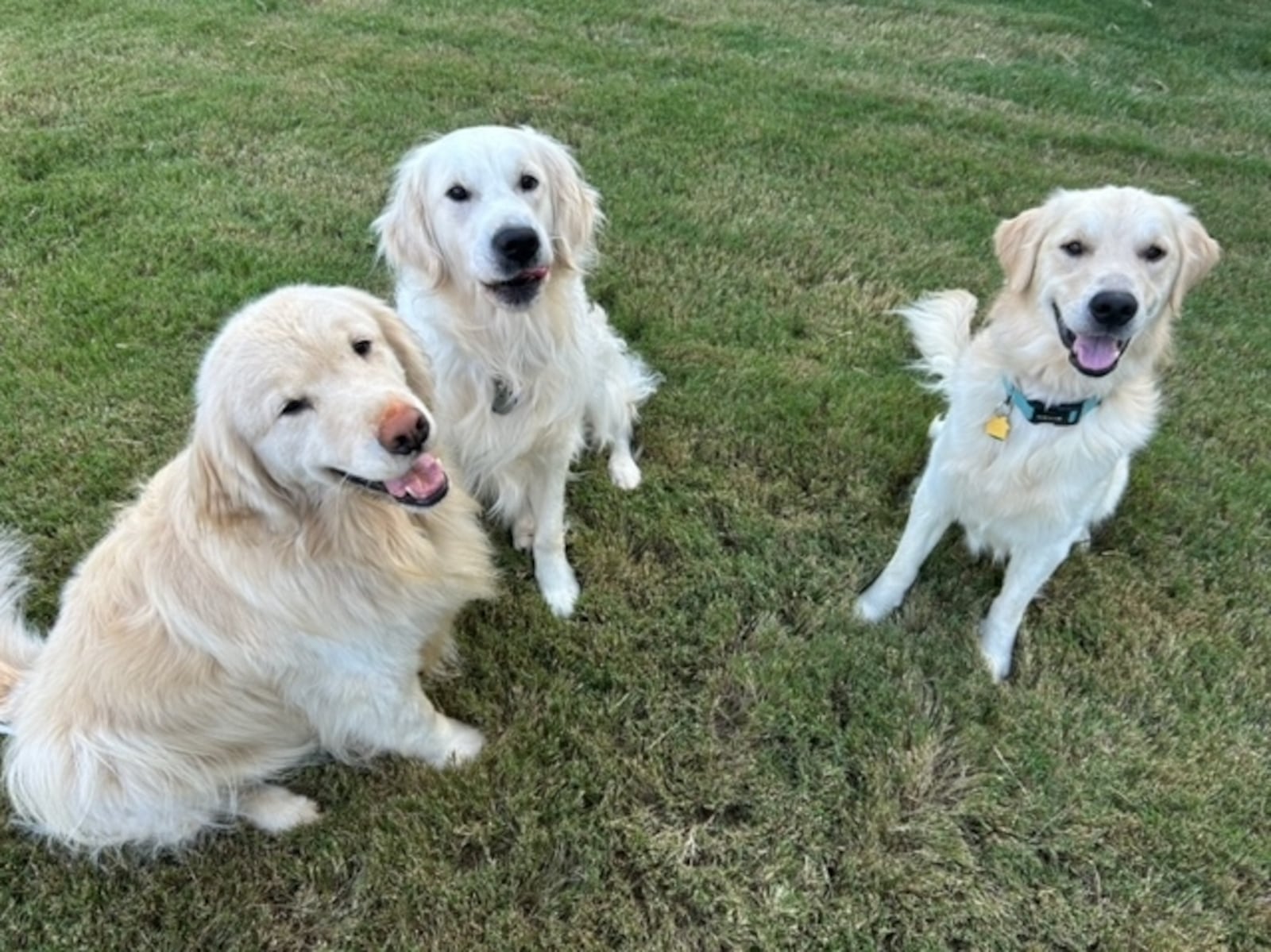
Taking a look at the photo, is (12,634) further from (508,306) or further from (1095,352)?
(1095,352)

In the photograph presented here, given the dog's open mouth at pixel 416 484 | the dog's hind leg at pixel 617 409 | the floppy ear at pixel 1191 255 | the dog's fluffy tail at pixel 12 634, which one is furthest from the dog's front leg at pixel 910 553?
the dog's fluffy tail at pixel 12 634

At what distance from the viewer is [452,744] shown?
2.46 m

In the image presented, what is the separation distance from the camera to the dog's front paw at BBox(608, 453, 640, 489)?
10.6ft

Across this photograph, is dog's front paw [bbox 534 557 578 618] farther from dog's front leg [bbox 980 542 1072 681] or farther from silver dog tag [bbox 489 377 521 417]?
dog's front leg [bbox 980 542 1072 681]

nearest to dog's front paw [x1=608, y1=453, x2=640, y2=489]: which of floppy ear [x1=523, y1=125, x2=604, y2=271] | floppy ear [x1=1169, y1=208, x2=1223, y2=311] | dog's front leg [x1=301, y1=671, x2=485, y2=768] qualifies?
floppy ear [x1=523, y1=125, x2=604, y2=271]

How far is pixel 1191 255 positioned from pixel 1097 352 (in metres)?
0.41

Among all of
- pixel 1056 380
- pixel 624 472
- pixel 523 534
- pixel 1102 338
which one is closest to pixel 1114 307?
pixel 1102 338

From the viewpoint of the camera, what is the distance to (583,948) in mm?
2156

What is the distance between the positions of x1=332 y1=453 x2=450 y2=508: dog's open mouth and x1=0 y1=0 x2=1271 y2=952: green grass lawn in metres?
0.98

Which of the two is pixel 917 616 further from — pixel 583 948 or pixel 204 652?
pixel 204 652

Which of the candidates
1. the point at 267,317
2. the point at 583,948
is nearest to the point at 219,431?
the point at 267,317

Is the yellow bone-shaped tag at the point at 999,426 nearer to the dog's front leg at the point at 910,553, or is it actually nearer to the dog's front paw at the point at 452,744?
the dog's front leg at the point at 910,553

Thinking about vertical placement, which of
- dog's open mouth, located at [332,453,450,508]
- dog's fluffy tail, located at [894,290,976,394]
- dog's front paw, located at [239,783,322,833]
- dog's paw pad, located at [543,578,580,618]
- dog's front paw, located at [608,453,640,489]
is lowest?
dog's front paw, located at [239,783,322,833]

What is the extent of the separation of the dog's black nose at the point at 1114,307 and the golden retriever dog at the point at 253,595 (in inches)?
64.8
